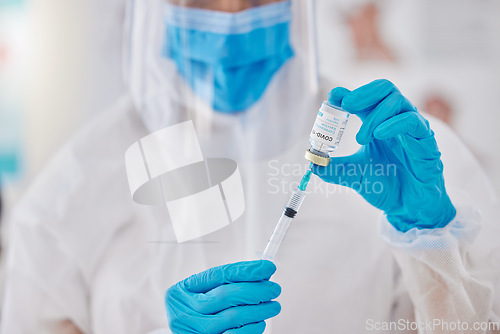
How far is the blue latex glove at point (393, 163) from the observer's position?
0.66 metres

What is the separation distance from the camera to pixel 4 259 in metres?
1.81

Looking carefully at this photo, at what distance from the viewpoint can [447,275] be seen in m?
0.72

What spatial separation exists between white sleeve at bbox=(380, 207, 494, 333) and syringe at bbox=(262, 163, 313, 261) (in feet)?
0.55

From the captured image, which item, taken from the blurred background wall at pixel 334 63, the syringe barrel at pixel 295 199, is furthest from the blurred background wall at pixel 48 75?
the syringe barrel at pixel 295 199

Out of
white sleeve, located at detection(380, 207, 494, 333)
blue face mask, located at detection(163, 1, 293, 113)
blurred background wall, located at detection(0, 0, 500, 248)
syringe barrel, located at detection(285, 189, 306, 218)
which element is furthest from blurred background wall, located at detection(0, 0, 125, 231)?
white sleeve, located at detection(380, 207, 494, 333)

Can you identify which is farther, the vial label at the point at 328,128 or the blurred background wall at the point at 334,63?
the blurred background wall at the point at 334,63

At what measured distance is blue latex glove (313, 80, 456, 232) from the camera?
0.66m

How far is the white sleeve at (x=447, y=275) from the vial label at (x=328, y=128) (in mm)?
221

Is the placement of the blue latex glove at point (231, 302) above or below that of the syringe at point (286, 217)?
→ below

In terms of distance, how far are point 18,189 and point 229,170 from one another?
1.53 metres

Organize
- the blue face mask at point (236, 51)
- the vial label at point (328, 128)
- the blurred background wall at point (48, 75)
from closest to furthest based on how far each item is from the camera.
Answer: the vial label at point (328, 128), the blue face mask at point (236, 51), the blurred background wall at point (48, 75)

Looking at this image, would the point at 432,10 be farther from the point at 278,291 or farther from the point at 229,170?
the point at 278,291

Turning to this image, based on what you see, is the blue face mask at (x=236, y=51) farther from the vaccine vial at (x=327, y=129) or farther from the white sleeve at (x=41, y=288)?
the white sleeve at (x=41, y=288)

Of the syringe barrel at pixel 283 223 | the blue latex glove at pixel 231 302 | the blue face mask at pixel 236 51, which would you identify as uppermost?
the blue face mask at pixel 236 51
